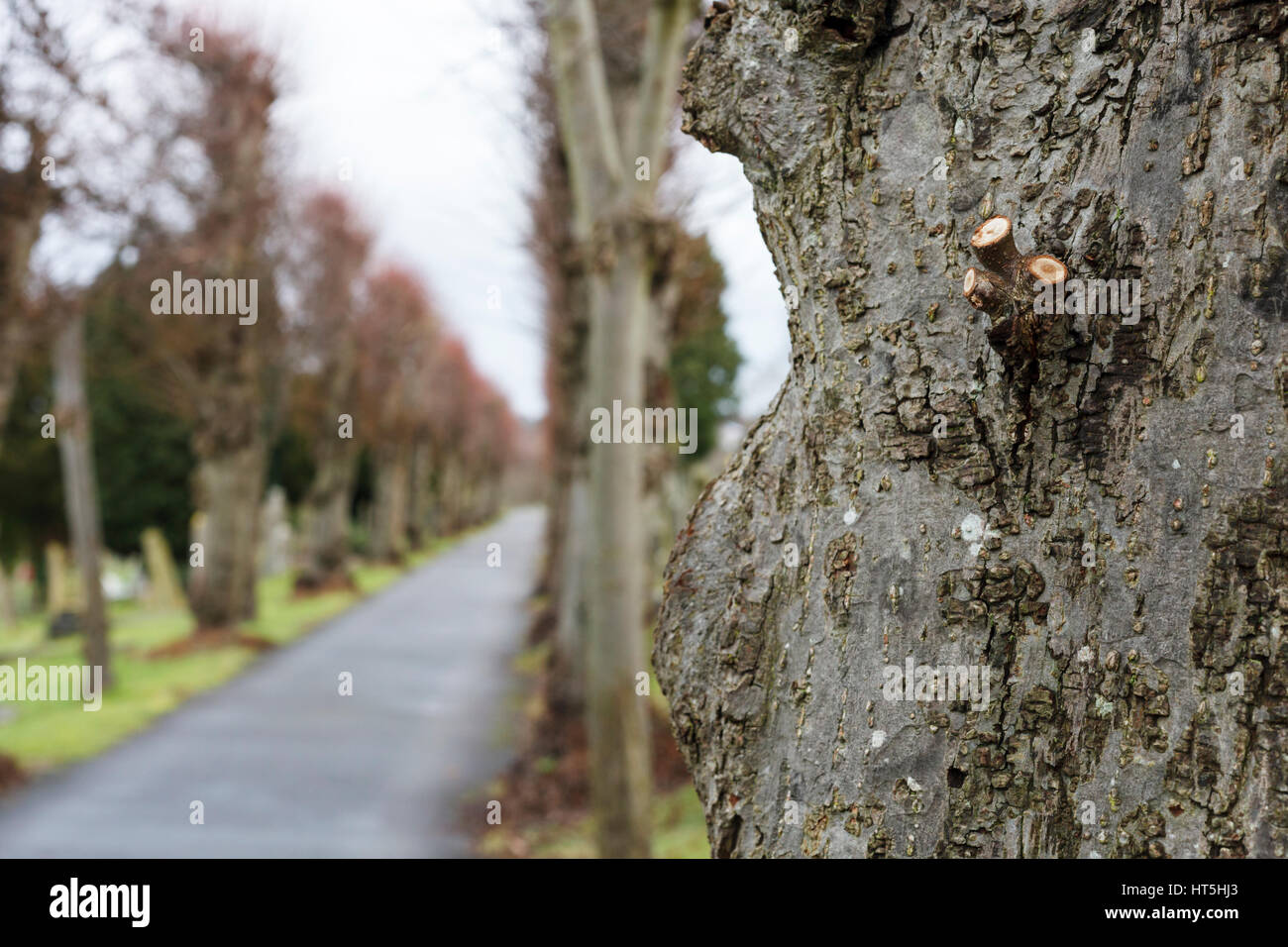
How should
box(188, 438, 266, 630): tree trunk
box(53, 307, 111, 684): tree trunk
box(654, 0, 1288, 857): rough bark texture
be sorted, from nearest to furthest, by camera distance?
box(654, 0, 1288, 857): rough bark texture, box(53, 307, 111, 684): tree trunk, box(188, 438, 266, 630): tree trunk

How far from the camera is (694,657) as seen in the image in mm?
1939

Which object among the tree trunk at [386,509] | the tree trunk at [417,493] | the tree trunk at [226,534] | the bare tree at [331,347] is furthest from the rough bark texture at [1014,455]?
the tree trunk at [417,493]

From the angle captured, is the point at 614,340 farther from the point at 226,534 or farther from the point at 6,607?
the point at 6,607

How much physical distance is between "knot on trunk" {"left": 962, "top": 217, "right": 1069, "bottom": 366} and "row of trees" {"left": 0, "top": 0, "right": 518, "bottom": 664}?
888 cm

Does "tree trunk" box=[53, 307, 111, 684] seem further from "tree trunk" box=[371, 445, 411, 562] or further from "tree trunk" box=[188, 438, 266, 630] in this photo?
"tree trunk" box=[371, 445, 411, 562]

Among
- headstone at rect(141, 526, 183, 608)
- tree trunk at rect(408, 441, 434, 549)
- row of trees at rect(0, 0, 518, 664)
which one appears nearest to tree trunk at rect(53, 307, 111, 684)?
row of trees at rect(0, 0, 518, 664)

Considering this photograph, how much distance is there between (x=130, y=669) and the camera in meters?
13.7

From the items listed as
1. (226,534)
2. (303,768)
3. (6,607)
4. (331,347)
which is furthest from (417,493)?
(303,768)

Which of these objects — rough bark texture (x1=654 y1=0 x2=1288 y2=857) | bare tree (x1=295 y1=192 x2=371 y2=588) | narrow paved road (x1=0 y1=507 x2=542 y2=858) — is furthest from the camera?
bare tree (x1=295 y1=192 x2=371 y2=588)

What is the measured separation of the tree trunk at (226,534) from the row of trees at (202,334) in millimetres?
35

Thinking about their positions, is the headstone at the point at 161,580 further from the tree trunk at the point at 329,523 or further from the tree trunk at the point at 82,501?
the tree trunk at the point at 82,501

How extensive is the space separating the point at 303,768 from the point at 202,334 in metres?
9.08

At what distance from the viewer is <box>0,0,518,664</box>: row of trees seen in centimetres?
943
